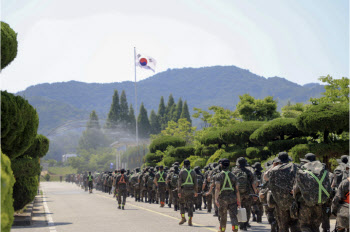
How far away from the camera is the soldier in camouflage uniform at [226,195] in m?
13.1

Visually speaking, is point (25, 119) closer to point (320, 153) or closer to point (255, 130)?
point (320, 153)

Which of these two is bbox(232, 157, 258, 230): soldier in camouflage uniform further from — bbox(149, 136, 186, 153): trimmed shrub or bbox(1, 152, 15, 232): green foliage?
bbox(149, 136, 186, 153): trimmed shrub

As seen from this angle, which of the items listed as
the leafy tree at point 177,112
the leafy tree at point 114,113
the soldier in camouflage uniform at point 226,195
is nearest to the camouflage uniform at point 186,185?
the soldier in camouflage uniform at point 226,195

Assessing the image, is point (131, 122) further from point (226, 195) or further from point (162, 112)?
point (226, 195)

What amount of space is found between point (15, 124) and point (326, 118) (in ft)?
47.3

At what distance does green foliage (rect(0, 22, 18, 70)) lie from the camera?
44.0ft

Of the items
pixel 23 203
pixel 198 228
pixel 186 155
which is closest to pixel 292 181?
pixel 198 228

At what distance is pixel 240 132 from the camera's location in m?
33.7

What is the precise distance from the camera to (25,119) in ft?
50.1

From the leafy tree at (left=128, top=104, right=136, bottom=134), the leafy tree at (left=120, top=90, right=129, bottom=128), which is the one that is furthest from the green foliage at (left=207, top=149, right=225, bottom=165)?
the leafy tree at (left=120, top=90, right=129, bottom=128)

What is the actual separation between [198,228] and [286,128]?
1429cm

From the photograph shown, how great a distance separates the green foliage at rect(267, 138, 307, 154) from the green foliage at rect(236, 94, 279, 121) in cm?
1305

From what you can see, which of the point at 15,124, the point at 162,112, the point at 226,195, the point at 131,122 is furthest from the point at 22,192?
the point at 131,122

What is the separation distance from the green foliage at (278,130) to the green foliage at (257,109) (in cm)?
1178
